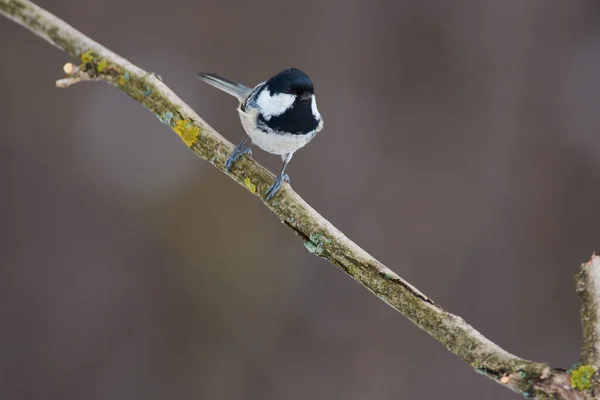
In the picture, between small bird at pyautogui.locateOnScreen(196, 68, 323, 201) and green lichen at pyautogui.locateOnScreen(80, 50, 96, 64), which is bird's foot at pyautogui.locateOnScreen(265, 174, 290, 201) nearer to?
small bird at pyautogui.locateOnScreen(196, 68, 323, 201)

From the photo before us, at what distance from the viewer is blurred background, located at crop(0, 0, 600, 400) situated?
5.57 ft

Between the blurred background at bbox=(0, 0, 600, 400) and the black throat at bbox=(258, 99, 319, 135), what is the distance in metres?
0.64

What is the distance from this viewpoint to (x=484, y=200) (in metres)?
1.82

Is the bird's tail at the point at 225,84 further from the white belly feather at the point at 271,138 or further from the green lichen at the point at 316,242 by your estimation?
the green lichen at the point at 316,242

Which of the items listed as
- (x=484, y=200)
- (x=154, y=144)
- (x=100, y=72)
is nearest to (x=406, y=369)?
(x=484, y=200)

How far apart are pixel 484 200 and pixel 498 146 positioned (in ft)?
0.60

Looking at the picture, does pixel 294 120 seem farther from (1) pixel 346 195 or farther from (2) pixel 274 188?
(1) pixel 346 195

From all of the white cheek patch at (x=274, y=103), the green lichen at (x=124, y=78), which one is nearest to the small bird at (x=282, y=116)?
the white cheek patch at (x=274, y=103)

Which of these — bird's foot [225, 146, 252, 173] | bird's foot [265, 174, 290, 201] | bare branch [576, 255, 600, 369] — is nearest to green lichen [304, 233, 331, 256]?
bird's foot [265, 174, 290, 201]

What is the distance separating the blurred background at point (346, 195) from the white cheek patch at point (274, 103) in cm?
62

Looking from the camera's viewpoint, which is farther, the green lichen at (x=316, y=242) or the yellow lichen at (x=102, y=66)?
the yellow lichen at (x=102, y=66)

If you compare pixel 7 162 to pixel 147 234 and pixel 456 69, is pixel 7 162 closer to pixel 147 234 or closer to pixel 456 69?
pixel 147 234

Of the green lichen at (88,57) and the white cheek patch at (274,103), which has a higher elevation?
the white cheek patch at (274,103)

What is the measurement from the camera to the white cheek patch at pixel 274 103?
101 centimetres
